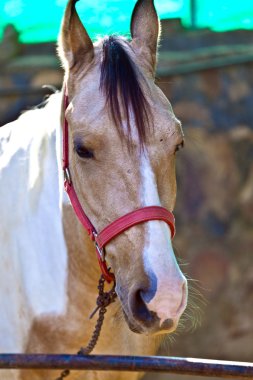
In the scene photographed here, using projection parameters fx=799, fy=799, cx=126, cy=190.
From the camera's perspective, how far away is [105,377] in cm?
252

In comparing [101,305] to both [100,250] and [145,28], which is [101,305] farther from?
[145,28]

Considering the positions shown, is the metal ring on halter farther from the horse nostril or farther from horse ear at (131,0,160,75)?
horse ear at (131,0,160,75)

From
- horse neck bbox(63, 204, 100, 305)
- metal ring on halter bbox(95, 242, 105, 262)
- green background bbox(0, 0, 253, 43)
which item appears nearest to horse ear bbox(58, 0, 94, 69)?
horse neck bbox(63, 204, 100, 305)

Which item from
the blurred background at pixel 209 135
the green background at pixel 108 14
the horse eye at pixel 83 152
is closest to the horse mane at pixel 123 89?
the horse eye at pixel 83 152

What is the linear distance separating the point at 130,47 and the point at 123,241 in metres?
0.63

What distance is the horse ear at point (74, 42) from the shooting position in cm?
233

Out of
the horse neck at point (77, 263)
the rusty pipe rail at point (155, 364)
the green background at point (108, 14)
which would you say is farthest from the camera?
the green background at point (108, 14)

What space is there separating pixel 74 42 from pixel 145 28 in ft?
0.81

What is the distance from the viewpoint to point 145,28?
2.46 meters

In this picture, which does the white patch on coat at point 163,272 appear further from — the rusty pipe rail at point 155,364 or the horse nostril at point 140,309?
the rusty pipe rail at point 155,364

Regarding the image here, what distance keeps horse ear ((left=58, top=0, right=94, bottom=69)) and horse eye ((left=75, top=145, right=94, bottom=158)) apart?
300 mm

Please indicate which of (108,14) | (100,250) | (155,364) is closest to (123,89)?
(100,250)

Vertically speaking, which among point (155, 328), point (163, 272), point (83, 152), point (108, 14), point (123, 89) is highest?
point (123, 89)

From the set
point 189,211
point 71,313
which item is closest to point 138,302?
point 71,313
